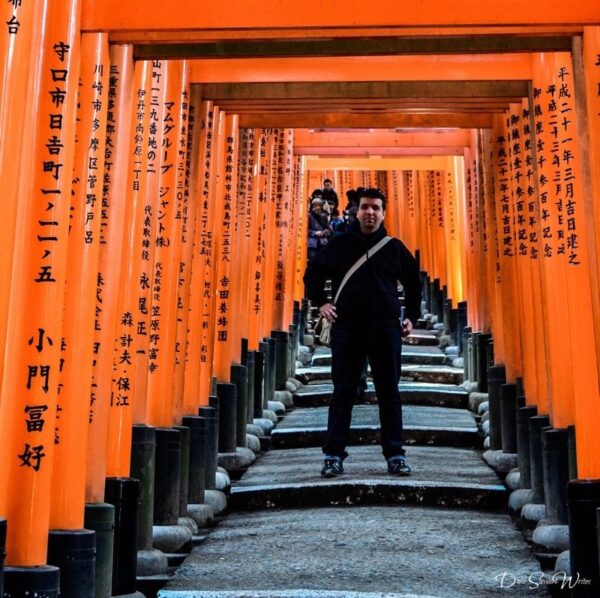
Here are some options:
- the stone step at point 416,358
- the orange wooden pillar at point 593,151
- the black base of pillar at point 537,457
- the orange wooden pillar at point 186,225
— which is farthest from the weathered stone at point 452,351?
the orange wooden pillar at point 593,151

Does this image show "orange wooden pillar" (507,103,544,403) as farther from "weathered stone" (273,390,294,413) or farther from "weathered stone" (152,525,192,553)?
"weathered stone" (273,390,294,413)

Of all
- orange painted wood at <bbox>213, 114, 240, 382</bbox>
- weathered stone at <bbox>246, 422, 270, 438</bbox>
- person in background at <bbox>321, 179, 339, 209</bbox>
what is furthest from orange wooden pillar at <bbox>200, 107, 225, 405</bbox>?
person in background at <bbox>321, 179, 339, 209</bbox>

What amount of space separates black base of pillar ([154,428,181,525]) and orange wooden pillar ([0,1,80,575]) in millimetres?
2146

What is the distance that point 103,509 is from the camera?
4.86 meters

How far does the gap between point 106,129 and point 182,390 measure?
2347 millimetres

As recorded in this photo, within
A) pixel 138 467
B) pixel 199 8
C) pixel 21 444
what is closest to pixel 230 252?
pixel 138 467

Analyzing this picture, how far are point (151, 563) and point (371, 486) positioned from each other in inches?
73.5

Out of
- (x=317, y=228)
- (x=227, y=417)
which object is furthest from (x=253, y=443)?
(x=317, y=228)

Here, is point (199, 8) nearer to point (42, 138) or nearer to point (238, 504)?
point (42, 138)

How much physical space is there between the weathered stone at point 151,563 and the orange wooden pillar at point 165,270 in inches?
36.8

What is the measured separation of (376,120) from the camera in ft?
29.8

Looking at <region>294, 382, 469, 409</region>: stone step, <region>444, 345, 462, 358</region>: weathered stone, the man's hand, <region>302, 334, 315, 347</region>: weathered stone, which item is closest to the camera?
the man's hand

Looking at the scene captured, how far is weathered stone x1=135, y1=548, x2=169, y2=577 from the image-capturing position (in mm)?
5645

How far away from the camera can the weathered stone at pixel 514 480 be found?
734 centimetres
